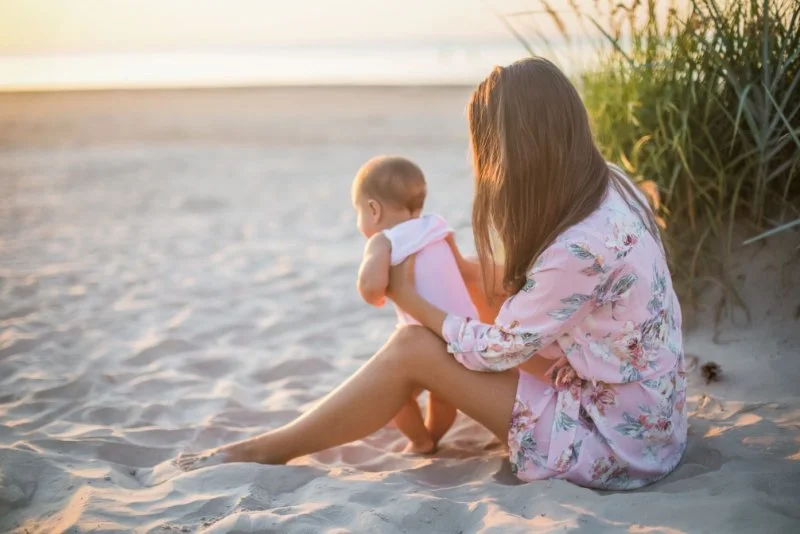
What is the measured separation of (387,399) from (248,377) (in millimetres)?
1190

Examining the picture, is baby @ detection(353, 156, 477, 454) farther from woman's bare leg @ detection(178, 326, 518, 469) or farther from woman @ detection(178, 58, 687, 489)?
woman @ detection(178, 58, 687, 489)

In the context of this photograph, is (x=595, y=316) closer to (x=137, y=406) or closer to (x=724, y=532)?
(x=724, y=532)

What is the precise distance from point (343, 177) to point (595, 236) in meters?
5.55

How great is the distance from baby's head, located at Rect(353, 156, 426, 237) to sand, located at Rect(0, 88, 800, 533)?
0.82 m

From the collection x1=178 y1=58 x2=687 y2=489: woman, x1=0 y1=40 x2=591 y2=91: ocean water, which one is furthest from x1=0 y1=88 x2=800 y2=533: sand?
x1=0 y1=40 x2=591 y2=91: ocean water

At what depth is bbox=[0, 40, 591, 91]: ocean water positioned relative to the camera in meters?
14.8

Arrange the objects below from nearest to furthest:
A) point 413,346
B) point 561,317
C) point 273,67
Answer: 1. point 561,317
2. point 413,346
3. point 273,67

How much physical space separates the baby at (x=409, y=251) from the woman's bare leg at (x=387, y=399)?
19 cm

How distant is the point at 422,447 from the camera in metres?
2.78

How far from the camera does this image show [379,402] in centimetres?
243

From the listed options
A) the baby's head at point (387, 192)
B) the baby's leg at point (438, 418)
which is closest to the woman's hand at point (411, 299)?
the baby's head at point (387, 192)

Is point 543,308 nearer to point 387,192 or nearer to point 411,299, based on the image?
point 411,299

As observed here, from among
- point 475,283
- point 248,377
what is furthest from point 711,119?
point 248,377

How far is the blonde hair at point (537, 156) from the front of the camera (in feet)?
7.11
